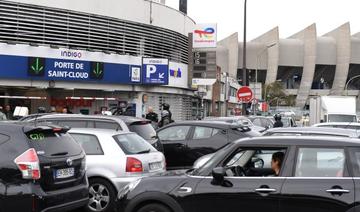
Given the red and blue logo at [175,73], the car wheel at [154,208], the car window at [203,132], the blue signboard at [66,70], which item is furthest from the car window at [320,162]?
the red and blue logo at [175,73]

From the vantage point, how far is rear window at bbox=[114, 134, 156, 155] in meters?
9.37

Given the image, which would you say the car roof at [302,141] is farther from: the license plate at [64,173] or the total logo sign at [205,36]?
the total logo sign at [205,36]

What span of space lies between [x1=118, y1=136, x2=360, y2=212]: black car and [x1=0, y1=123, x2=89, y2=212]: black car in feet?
2.89

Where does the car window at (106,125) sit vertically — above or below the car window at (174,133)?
above

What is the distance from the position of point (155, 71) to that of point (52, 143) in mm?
23250

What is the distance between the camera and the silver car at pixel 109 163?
29.5 ft

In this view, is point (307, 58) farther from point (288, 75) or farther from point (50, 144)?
point (50, 144)

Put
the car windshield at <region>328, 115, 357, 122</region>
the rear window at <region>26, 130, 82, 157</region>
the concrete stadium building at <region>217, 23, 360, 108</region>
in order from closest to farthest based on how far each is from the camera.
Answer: the rear window at <region>26, 130, 82, 157</region> → the car windshield at <region>328, 115, 357, 122</region> → the concrete stadium building at <region>217, 23, 360, 108</region>

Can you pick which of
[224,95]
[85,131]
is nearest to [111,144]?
[85,131]

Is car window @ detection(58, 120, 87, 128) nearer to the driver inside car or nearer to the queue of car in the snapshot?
the queue of car

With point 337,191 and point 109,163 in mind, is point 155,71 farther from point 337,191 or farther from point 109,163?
point 337,191

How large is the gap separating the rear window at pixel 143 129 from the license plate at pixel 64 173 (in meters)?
4.41

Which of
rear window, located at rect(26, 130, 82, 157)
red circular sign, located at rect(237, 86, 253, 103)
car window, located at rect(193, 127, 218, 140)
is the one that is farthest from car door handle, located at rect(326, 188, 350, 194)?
red circular sign, located at rect(237, 86, 253, 103)

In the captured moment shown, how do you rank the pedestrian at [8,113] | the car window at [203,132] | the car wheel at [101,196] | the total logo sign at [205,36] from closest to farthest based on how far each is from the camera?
the car wheel at [101,196] < the car window at [203,132] < the pedestrian at [8,113] < the total logo sign at [205,36]
